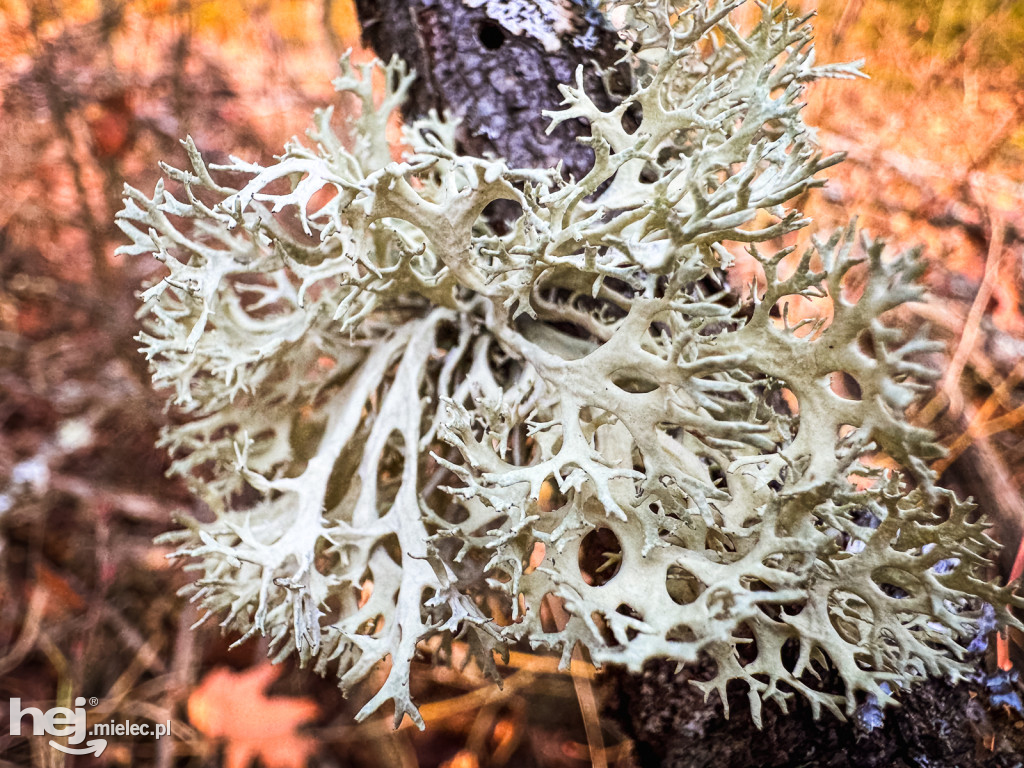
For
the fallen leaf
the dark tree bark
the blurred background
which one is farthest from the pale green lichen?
the blurred background

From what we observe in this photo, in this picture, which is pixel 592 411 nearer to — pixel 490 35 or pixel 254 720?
pixel 490 35

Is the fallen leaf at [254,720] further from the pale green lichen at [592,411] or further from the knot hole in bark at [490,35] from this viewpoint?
the knot hole in bark at [490,35]

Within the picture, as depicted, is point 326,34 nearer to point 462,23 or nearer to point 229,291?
point 462,23

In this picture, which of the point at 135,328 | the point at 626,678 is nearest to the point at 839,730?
the point at 626,678

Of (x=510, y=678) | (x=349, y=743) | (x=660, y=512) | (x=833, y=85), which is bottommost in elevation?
(x=349, y=743)

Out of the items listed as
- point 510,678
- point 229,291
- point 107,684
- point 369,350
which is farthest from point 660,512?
point 107,684

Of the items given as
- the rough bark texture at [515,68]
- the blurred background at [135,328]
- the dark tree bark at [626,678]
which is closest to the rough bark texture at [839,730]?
the dark tree bark at [626,678]
